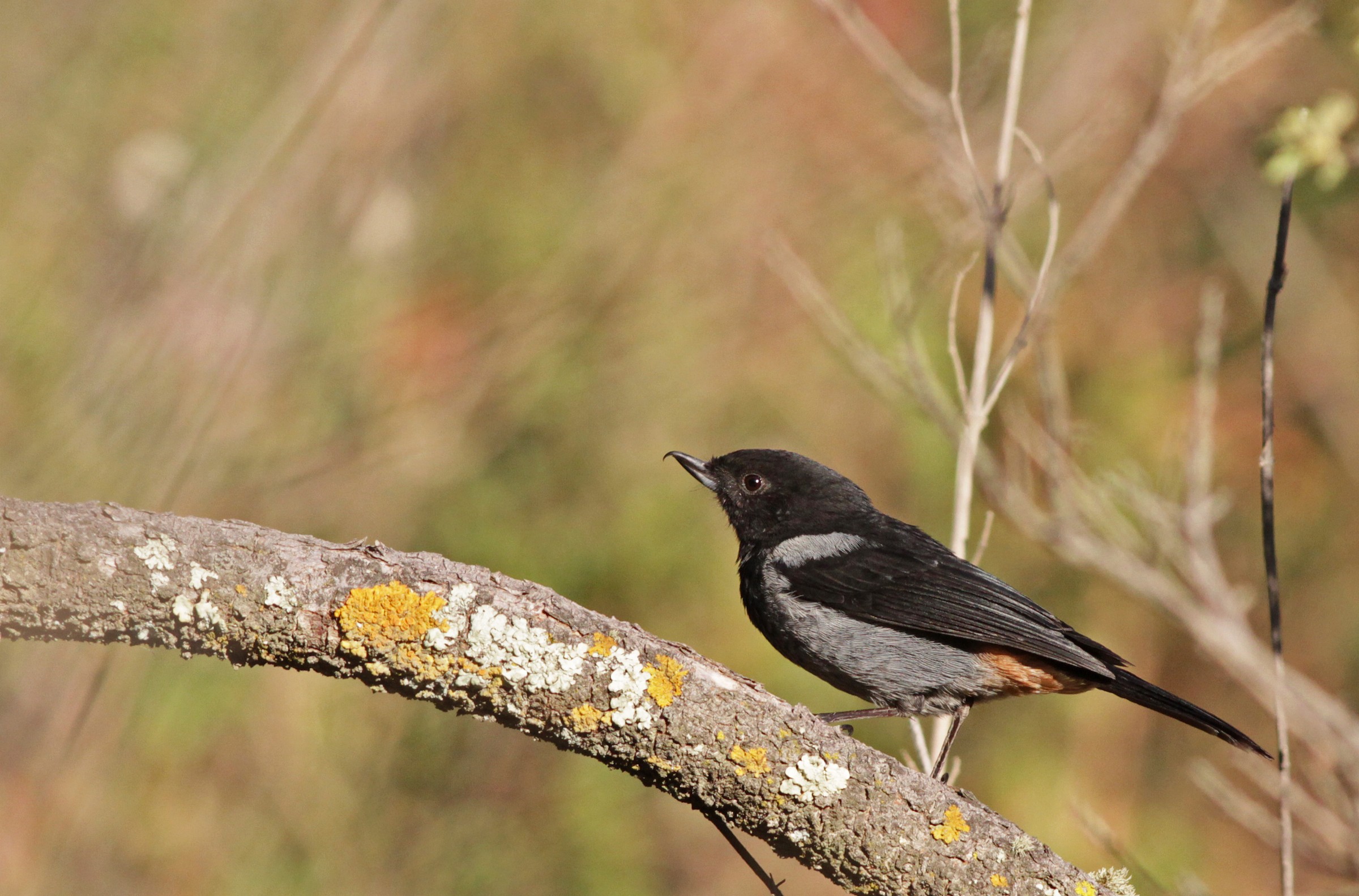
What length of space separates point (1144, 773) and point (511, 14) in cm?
583

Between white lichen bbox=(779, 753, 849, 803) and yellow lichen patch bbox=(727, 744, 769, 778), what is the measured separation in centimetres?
5

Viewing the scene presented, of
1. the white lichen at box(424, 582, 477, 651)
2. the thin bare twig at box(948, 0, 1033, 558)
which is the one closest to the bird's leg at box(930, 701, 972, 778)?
the thin bare twig at box(948, 0, 1033, 558)

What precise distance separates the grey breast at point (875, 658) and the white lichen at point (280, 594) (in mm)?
1993

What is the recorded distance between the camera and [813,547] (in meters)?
4.03

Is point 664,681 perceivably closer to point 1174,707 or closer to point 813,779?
point 813,779

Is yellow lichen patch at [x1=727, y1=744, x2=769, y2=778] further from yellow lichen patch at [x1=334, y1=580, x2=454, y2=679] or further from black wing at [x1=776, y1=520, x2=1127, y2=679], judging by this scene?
black wing at [x1=776, y1=520, x2=1127, y2=679]

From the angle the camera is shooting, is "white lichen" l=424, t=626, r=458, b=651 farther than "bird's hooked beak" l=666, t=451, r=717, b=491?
No

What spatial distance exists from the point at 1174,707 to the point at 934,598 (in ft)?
2.60

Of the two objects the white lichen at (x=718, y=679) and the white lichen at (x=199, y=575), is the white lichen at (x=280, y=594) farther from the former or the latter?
the white lichen at (x=718, y=679)

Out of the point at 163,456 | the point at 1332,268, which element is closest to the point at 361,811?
the point at 163,456

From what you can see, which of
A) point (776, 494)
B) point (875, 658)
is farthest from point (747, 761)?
point (776, 494)

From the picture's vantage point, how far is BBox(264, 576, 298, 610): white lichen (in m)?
2.07

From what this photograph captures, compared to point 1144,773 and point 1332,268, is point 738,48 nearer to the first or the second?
point 1332,268

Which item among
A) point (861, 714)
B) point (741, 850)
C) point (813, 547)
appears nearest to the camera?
point (741, 850)
